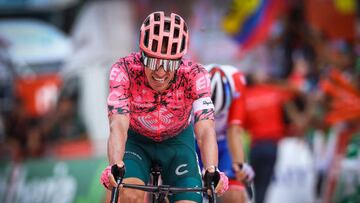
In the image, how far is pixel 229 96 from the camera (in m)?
9.28

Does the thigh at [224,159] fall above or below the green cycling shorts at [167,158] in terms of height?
below

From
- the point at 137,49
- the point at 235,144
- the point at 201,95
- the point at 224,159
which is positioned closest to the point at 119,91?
the point at 201,95

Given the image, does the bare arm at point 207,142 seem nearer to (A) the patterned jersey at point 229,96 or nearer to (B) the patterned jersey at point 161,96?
(B) the patterned jersey at point 161,96

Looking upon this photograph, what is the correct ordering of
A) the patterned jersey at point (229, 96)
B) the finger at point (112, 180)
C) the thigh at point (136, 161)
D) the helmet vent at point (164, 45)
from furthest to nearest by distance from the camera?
the patterned jersey at point (229, 96) → the thigh at point (136, 161) → the helmet vent at point (164, 45) → the finger at point (112, 180)

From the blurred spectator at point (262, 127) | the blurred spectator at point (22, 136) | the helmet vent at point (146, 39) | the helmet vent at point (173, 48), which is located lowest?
the blurred spectator at point (22, 136)

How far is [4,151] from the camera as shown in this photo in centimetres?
1532

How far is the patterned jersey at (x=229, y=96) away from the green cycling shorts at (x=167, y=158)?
138 cm

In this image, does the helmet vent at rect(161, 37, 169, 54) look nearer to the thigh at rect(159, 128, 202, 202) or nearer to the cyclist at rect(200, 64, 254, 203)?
the thigh at rect(159, 128, 202, 202)

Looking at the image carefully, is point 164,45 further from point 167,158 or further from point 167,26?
point 167,158

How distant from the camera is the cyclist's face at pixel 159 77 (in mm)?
7218

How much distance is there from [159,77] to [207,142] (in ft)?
2.03

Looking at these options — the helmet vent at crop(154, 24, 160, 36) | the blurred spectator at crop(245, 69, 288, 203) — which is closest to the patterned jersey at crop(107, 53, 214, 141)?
the helmet vent at crop(154, 24, 160, 36)

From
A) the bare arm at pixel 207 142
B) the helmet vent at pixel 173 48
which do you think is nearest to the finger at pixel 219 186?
the bare arm at pixel 207 142

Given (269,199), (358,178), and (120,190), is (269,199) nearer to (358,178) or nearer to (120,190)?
(358,178)
